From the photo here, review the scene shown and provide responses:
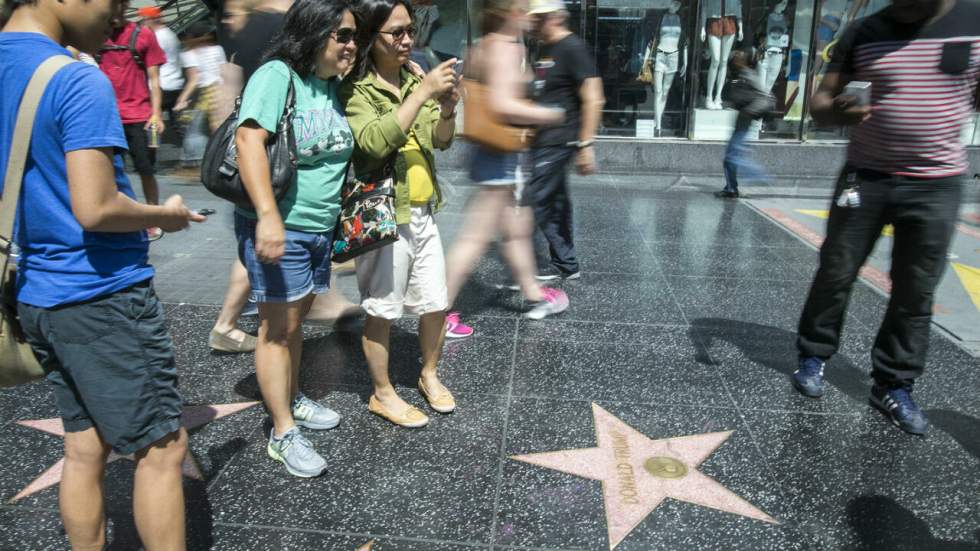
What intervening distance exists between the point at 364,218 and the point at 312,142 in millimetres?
364

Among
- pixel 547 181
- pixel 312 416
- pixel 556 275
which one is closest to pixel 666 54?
pixel 556 275

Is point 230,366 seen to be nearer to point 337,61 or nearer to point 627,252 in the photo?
point 337,61

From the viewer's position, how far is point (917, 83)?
10.1 ft

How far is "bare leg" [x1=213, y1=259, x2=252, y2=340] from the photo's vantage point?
12.8 feet

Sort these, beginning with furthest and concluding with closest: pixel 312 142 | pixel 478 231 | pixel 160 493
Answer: pixel 478 231, pixel 312 142, pixel 160 493

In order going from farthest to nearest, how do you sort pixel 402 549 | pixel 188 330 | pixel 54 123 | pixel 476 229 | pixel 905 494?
pixel 188 330 < pixel 476 229 < pixel 905 494 < pixel 402 549 < pixel 54 123

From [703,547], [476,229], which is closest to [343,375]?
[476,229]

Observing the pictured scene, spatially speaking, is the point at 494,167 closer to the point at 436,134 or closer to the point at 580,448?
the point at 436,134

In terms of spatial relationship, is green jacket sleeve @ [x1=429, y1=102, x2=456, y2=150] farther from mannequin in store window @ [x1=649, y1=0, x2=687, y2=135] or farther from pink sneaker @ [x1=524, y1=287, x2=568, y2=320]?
mannequin in store window @ [x1=649, y1=0, x2=687, y2=135]

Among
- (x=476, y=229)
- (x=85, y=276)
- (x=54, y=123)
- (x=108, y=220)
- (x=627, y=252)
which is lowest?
(x=627, y=252)

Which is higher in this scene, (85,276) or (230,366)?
(85,276)

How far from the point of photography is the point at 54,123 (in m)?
1.77

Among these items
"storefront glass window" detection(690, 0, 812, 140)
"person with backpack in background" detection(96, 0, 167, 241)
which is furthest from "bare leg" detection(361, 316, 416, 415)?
"storefront glass window" detection(690, 0, 812, 140)

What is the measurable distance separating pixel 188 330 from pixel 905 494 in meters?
3.69
